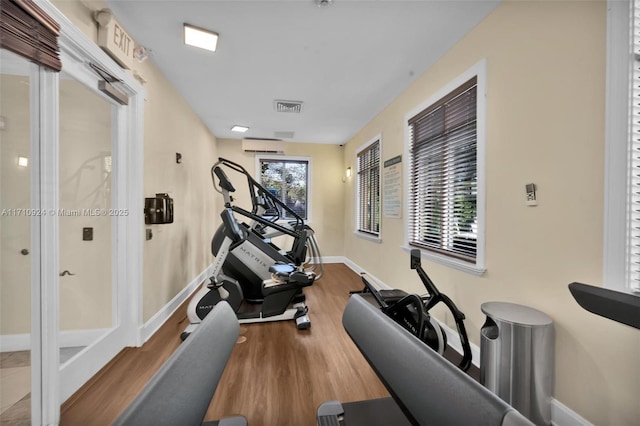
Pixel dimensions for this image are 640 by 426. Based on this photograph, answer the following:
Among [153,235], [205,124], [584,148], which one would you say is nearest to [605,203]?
[584,148]

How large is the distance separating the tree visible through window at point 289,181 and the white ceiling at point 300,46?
1997mm

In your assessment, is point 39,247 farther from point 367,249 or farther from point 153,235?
point 367,249

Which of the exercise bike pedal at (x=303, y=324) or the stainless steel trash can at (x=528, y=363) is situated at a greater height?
the stainless steel trash can at (x=528, y=363)

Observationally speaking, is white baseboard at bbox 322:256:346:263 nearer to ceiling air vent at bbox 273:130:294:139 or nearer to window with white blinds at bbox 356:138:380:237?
window with white blinds at bbox 356:138:380:237

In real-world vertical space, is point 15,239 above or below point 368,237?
above

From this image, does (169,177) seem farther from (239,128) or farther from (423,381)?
(423,381)

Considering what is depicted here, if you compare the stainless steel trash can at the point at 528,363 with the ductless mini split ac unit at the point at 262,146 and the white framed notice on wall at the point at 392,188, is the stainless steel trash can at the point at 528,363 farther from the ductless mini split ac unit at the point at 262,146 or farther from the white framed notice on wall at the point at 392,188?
the ductless mini split ac unit at the point at 262,146

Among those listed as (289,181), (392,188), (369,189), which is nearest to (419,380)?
(392,188)

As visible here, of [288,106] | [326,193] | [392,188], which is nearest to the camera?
Result: [392,188]

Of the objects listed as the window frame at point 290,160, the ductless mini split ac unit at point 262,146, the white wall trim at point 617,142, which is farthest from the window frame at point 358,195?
the white wall trim at point 617,142

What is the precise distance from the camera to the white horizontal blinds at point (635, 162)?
1.13 m

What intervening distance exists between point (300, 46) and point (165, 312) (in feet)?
10.1

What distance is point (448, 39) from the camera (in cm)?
215

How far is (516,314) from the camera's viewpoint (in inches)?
57.8
